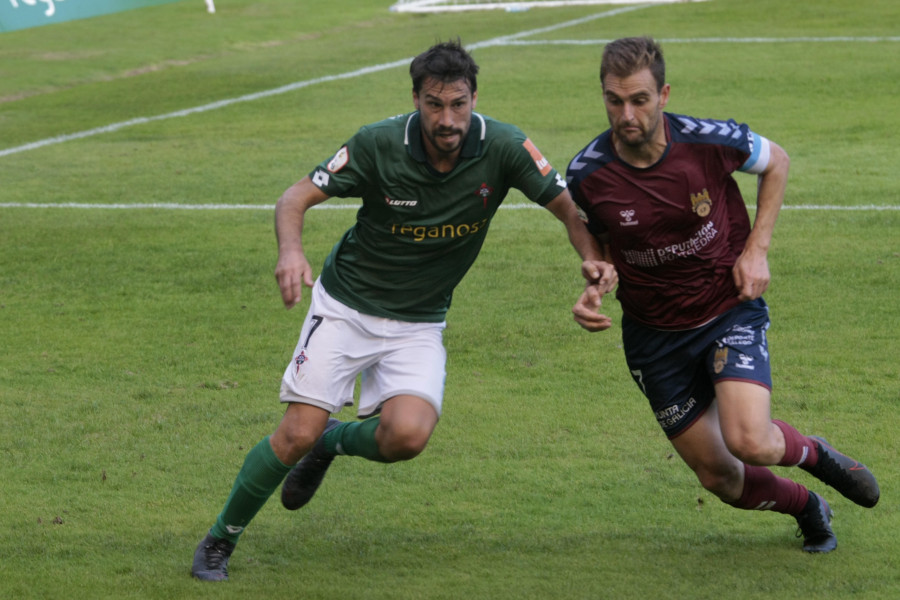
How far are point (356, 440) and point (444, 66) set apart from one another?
1.58 metres

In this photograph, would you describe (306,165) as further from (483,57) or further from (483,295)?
(483,57)

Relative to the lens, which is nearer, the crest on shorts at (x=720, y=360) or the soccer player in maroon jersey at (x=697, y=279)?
the soccer player in maroon jersey at (x=697, y=279)

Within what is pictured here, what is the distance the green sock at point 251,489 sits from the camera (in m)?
4.99

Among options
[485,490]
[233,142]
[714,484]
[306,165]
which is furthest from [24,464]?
[233,142]

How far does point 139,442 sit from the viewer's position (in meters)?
6.52

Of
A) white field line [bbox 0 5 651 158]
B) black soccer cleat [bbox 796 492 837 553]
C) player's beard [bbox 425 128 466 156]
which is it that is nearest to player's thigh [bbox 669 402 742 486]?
black soccer cleat [bbox 796 492 837 553]

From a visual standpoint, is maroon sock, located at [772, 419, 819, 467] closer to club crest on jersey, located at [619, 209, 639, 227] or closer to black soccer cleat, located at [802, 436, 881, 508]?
black soccer cleat, located at [802, 436, 881, 508]

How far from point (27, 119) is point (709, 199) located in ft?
43.1

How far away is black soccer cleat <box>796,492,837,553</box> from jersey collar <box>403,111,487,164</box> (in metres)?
1.98

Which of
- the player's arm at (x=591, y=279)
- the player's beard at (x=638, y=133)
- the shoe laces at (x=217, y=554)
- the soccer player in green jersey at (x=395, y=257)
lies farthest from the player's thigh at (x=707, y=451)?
the shoe laces at (x=217, y=554)

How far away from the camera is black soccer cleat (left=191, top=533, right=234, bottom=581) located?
5004 mm

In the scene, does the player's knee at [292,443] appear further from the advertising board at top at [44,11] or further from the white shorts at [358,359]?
the advertising board at top at [44,11]

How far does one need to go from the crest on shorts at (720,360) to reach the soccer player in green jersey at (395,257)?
0.62 metres

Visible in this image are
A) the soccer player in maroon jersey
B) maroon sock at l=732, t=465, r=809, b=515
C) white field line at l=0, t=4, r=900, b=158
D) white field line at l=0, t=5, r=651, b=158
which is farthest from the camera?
white field line at l=0, t=4, r=900, b=158
